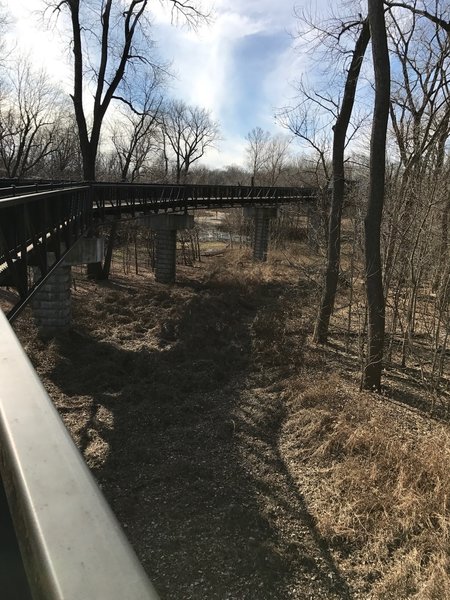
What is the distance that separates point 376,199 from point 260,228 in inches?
960

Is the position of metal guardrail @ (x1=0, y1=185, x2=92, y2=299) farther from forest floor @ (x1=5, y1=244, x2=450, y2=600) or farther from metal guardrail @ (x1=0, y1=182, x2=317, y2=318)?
forest floor @ (x1=5, y1=244, x2=450, y2=600)

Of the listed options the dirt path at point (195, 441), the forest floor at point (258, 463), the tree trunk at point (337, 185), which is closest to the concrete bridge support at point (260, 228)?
the dirt path at point (195, 441)

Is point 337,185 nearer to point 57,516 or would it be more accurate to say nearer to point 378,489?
point 378,489

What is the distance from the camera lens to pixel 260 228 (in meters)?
33.2

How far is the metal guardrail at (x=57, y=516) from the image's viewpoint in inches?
23.8

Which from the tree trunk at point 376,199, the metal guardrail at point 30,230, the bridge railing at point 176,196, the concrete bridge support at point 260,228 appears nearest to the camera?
the metal guardrail at point 30,230

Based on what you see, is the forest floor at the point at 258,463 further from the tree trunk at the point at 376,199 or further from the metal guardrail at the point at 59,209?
the metal guardrail at the point at 59,209

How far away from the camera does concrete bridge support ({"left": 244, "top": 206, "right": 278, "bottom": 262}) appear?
3291 centimetres

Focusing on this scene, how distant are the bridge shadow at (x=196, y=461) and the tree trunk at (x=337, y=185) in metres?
2.33

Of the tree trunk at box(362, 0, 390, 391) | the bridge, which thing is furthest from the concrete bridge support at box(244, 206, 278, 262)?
the bridge

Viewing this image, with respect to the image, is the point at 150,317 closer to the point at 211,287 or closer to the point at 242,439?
the point at 211,287

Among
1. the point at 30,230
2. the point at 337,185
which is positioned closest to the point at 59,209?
the point at 30,230

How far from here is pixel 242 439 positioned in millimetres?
8414

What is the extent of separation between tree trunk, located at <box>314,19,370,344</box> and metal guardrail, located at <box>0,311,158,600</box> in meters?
12.1
